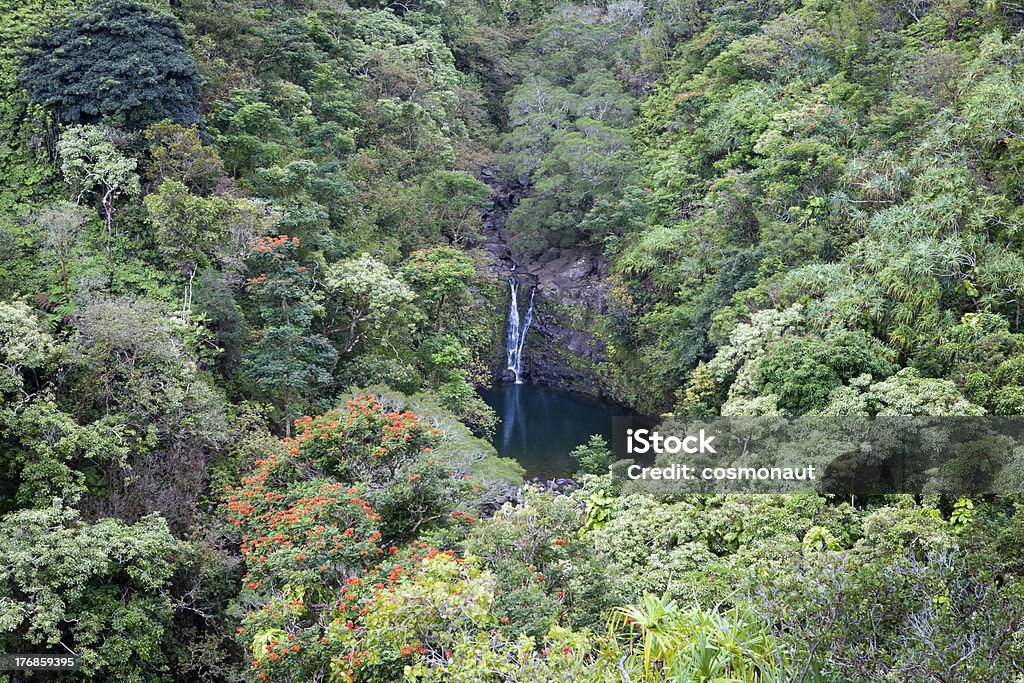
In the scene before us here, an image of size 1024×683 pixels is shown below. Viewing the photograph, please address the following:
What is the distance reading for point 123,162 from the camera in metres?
13.2

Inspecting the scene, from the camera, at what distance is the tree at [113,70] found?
13773 mm

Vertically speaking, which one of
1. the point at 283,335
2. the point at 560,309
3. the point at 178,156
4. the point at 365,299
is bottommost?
the point at 560,309

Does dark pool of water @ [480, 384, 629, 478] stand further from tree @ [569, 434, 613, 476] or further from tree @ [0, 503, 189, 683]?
tree @ [0, 503, 189, 683]

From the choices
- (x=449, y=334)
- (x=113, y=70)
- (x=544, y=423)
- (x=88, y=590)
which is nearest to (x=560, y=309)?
(x=544, y=423)

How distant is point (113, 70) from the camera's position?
13883 mm

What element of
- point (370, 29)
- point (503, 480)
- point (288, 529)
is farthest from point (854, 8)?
point (288, 529)

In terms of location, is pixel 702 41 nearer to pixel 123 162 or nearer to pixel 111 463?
pixel 123 162

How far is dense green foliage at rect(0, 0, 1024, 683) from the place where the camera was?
6441 mm

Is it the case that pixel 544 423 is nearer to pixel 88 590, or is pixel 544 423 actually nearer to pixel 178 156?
pixel 178 156

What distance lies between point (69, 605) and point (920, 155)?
1456 centimetres

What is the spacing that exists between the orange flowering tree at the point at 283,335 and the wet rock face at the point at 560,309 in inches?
316

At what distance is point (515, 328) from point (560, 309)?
149 centimetres

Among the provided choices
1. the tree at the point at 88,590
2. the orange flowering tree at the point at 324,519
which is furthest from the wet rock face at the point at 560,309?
the tree at the point at 88,590

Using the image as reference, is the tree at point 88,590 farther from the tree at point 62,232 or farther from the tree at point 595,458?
the tree at point 595,458
